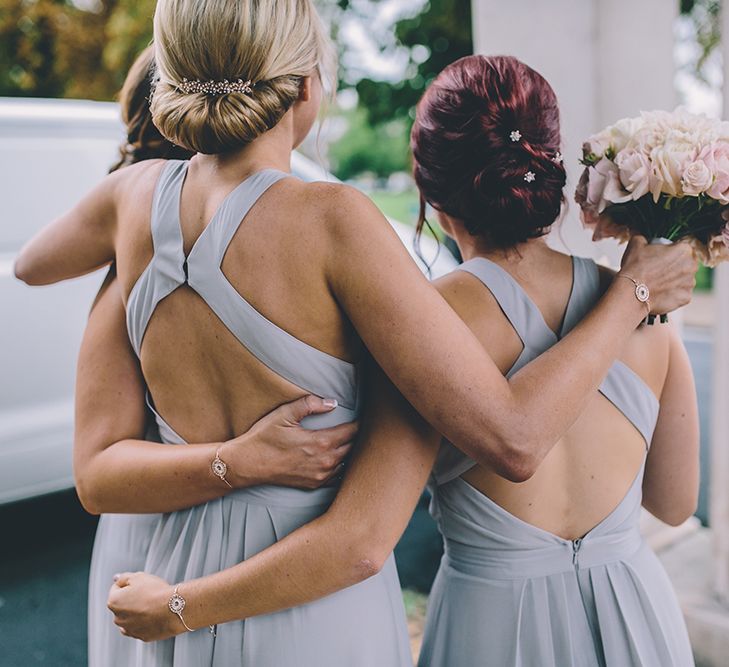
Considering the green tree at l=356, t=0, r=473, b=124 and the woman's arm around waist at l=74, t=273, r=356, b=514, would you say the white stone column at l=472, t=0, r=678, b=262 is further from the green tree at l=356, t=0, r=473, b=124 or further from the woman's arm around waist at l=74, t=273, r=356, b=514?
the green tree at l=356, t=0, r=473, b=124

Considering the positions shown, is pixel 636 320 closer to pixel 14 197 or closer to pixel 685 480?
pixel 685 480

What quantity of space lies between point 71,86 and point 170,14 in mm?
15503

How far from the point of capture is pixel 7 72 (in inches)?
614

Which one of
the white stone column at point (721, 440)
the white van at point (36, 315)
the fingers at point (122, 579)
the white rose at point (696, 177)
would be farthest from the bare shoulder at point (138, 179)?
the white van at point (36, 315)

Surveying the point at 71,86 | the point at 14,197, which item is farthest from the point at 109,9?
the point at 14,197

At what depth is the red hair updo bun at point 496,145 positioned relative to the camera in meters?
1.65

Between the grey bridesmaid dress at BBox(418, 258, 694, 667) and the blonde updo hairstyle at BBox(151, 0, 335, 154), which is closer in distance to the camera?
the blonde updo hairstyle at BBox(151, 0, 335, 154)

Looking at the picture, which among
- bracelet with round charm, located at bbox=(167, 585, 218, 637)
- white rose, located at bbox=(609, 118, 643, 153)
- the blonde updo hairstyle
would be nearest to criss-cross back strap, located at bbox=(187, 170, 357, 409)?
the blonde updo hairstyle

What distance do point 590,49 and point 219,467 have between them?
7.13 feet

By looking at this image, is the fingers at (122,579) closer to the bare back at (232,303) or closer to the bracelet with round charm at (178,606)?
the bracelet with round charm at (178,606)

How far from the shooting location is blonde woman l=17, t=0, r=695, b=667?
1439mm

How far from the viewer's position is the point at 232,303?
1499mm

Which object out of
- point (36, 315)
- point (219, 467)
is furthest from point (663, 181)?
point (36, 315)

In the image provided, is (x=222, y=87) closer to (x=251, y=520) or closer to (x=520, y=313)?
(x=520, y=313)
